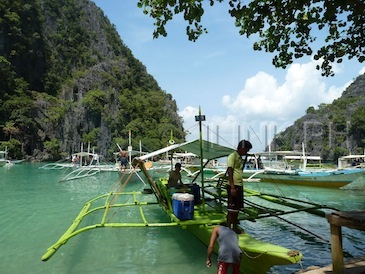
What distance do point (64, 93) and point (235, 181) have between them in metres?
73.9

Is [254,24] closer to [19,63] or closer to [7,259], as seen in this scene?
[7,259]

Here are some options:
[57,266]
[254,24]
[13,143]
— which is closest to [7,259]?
[57,266]

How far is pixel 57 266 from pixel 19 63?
70209mm

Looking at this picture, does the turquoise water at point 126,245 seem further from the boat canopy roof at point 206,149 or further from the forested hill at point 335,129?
the forested hill at point 335,129

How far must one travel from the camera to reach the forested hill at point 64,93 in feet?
200

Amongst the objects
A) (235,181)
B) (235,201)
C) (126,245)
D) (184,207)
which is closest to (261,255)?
(235,201)

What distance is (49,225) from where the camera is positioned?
11.0 metres

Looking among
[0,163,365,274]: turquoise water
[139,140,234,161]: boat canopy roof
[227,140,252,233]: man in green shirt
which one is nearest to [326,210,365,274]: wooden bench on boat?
[227,140,252,233]: man in green shirt

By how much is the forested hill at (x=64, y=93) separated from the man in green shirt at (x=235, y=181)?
5659 centimetres

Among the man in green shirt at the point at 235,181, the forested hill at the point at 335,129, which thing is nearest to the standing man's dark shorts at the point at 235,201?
the man in green shirt at the point at 235,181

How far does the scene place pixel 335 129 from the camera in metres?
82.0

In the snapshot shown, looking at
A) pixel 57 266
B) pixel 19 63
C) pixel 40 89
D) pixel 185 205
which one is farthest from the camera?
pixel 40 89

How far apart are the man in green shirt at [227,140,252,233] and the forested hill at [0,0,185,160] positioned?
186 ft

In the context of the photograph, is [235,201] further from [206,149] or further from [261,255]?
[206,149]
